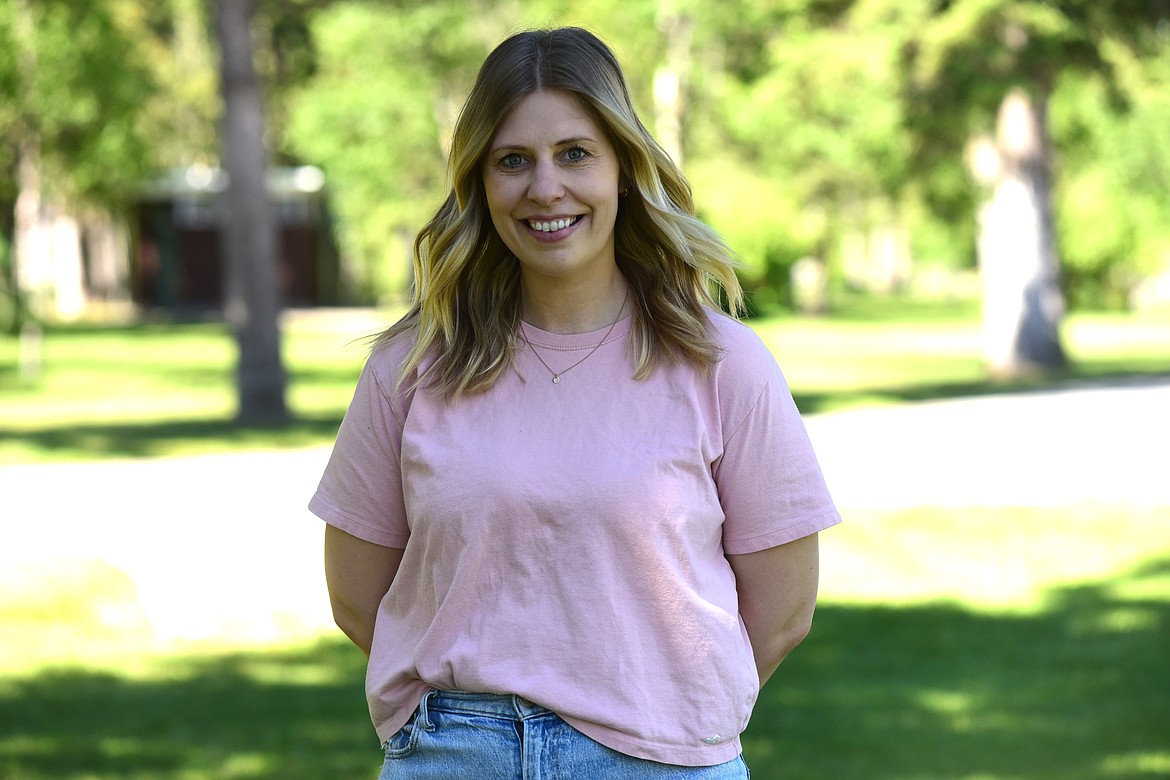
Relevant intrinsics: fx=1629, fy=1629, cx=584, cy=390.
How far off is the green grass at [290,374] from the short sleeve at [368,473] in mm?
6916

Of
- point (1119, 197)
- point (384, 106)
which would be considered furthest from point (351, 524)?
point (1119, 197)

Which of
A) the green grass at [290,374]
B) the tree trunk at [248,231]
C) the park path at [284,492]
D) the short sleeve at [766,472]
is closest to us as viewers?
the short sleeve at [766,472]

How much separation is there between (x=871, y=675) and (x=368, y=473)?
5.58 m

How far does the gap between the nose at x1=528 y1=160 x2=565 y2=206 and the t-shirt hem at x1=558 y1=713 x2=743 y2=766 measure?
79 cm

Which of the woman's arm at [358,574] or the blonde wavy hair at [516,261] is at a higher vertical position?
the blonde wavy hair at [516,261]

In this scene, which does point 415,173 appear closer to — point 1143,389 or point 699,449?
point 1143,389

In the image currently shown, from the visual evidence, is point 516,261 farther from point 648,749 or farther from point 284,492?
point 284,492

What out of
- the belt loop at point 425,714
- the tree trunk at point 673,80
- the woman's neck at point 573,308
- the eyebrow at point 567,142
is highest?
the tree trunk at point 673,80

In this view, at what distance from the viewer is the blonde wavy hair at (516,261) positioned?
99.3 inches

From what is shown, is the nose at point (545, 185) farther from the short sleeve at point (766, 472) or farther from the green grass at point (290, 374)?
Result: the green grass at point (290, 374)

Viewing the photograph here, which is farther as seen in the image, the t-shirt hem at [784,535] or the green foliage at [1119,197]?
the green foliage at [1119,197]

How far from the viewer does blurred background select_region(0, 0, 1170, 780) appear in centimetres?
720

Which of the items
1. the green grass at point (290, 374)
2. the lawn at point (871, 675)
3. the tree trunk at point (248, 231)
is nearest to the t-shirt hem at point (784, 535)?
the lawn at point (871, 675)

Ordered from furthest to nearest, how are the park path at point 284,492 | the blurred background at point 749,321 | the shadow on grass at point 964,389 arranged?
the shadow on grass at point 964,389, the park path at point 284,492, the blurred background at point 749,321
